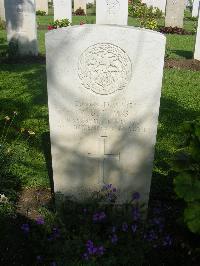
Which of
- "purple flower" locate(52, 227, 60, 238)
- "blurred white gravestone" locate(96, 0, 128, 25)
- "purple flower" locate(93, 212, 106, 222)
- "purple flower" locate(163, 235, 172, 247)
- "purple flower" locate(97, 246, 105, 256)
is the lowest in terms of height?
"purple flower" locate(163, 235, 172, 247)

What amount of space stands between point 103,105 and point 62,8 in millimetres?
12004

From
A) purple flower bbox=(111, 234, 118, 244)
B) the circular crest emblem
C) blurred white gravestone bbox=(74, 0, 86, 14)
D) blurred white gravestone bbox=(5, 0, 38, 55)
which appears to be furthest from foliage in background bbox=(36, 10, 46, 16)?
purple flower bbox=(111, 234, 118, 244)

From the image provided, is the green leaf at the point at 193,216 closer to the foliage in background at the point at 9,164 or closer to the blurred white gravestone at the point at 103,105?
the blurred white gravestone at the point at 103,105

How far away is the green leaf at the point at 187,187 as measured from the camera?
87.4 inches

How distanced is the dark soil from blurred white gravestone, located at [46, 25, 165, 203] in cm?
636

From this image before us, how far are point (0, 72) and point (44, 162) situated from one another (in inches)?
176

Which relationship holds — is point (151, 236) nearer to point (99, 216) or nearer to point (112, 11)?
point (99, 216)

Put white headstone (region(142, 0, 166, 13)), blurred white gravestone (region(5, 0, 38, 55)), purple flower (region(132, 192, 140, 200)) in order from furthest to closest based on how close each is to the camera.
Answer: white headstone (region(142, 0, 166, 13)) → blurred white gravestone (region(5, 0, 38, 55)) → purple flower (region(132, 192, 140, 200))

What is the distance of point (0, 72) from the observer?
810 centimetres

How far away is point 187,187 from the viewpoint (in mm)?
2270

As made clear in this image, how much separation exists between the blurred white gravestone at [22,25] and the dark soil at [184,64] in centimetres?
365

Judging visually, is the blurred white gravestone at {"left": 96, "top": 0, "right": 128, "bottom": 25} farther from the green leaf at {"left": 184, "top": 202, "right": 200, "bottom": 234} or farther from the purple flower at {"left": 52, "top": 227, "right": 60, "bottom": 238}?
the green leaf at {"left": 184, "top": 202, "right": 200, "bottom": 234}

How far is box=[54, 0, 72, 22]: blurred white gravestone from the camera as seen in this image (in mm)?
13823

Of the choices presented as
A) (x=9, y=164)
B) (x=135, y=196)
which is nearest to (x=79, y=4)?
(x=9, y=164)
